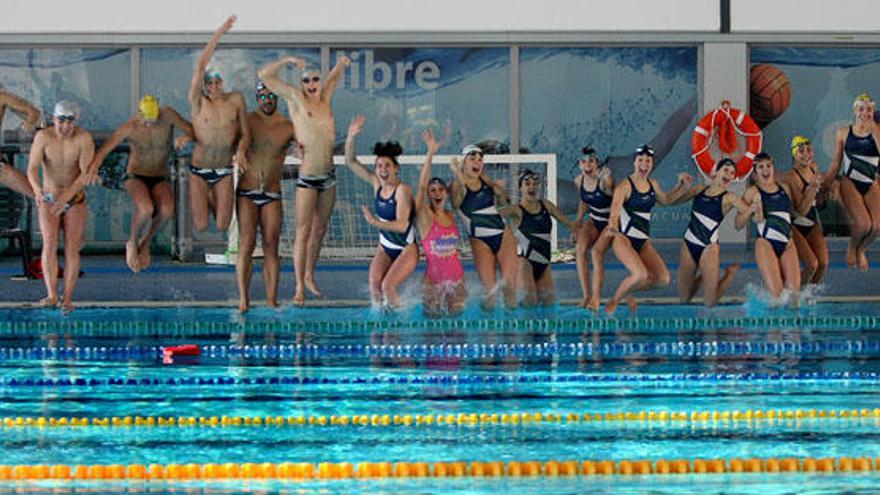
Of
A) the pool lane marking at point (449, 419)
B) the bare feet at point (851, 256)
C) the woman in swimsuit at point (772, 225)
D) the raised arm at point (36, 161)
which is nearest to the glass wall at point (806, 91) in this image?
the bare feet at point (851, 256)

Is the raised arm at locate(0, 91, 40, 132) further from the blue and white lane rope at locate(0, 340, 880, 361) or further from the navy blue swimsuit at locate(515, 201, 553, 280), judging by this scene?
the navy blue swimsuit at locate(515, 201, 553, 280)

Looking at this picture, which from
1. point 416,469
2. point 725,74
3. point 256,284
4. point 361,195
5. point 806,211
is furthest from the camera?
point 725,74

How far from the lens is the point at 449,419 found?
7000 millimetres

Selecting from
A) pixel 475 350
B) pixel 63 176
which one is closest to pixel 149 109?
pixel 63 176

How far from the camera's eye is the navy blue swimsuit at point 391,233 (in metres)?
10.8

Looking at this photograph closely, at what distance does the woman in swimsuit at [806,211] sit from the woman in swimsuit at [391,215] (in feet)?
8.54

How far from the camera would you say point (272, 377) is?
830cm

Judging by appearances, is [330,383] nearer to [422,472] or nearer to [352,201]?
[422,472]

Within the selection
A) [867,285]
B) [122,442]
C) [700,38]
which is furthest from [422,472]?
[700,38]

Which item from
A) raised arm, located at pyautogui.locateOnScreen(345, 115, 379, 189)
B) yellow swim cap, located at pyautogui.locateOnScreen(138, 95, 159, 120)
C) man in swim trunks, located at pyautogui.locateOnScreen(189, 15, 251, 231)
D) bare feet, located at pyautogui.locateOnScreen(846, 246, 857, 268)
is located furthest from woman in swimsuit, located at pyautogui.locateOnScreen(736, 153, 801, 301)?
yellow swim cap, located at pyautogui.locateOnScreen(138, 95, 159, 120)

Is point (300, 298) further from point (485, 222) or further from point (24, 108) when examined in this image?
point (24, 108)

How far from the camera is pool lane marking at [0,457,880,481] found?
582cm

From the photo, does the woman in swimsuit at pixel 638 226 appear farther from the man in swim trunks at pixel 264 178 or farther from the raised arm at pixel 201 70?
the raised arm at pixel 201 70

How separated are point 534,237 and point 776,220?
5.20 feet
